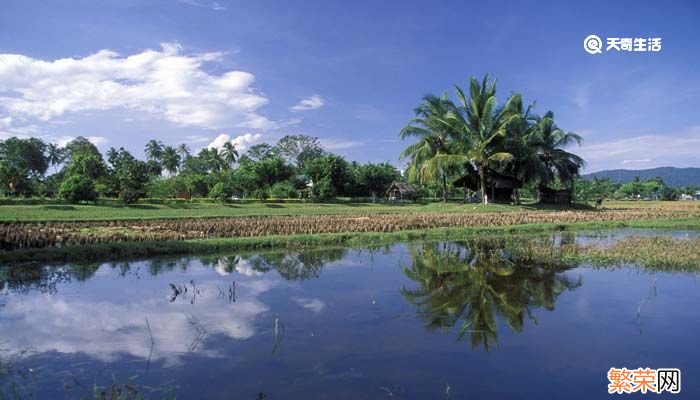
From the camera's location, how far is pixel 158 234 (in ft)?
47.1

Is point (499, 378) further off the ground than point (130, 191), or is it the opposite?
point (130, 191)

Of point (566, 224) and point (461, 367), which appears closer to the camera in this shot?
point (461, 367)

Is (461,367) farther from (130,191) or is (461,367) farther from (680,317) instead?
(130,191)

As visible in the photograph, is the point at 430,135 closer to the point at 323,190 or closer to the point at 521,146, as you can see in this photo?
the point at 521,146

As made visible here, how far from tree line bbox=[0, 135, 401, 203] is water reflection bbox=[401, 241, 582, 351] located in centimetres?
2882

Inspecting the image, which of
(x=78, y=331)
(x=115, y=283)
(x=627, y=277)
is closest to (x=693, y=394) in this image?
(x=627, y=277)

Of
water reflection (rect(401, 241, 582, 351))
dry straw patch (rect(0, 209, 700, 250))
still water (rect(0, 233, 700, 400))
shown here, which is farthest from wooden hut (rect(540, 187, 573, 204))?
still water (rect(0, 233, 700, 400))

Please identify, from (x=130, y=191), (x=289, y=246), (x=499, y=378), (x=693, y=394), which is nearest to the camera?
(x=693, y=394)

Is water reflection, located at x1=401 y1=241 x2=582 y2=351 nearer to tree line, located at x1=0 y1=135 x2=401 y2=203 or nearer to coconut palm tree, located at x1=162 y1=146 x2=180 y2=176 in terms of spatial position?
tree line, located at x1=0 y1=135 x2=401 y2=203

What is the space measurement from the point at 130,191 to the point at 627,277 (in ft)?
108

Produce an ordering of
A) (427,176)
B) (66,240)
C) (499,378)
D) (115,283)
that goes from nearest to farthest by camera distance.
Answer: (499,378)
(115,283)
(66,240)
(427,176)

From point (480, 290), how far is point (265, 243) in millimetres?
7854

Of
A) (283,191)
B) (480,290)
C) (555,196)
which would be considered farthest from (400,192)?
(480,290)

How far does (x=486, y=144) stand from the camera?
2928 centimetres
